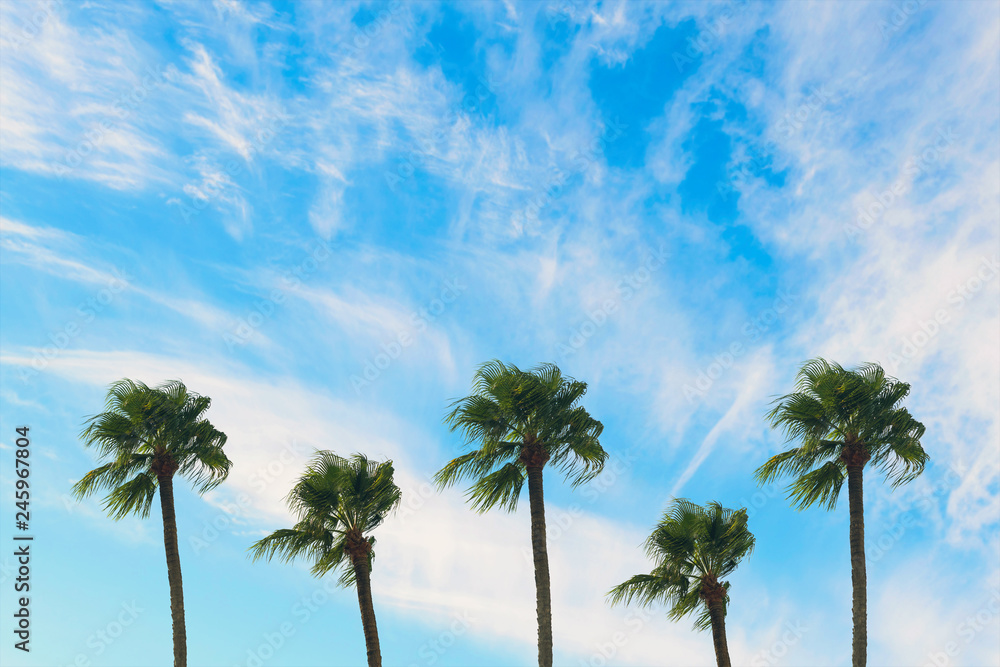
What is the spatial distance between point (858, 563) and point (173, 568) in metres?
25.3

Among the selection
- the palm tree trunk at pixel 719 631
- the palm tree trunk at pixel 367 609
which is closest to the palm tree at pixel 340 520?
the palm tree trunk at pixel 367 609

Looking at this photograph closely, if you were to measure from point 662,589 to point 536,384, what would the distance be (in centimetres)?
1018

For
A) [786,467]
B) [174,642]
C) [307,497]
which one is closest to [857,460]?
[786,467]

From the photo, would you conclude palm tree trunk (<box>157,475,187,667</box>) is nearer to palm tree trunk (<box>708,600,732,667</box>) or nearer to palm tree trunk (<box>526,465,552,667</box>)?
palm tree trunk (<box>526,465,552,667</box>)

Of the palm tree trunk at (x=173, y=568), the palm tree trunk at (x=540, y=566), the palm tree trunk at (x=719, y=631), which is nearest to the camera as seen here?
the palm tree trunk at (x=540, y=566)

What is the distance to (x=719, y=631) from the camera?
32.2 metres

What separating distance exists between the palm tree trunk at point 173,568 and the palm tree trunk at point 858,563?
2380 centimetres

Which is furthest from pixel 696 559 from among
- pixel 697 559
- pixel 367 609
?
pixel 367 609

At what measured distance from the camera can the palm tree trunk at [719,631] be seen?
3191 centimetres

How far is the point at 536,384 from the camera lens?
30906 mm

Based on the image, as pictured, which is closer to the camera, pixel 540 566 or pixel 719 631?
pixel 540 566

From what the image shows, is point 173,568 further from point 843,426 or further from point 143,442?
point 843,426

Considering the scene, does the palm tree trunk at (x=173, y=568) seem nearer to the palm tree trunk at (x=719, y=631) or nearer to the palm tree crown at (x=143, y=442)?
the palm tree crown at (x=143, y=442)

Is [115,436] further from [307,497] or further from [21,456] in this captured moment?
[307,497]
